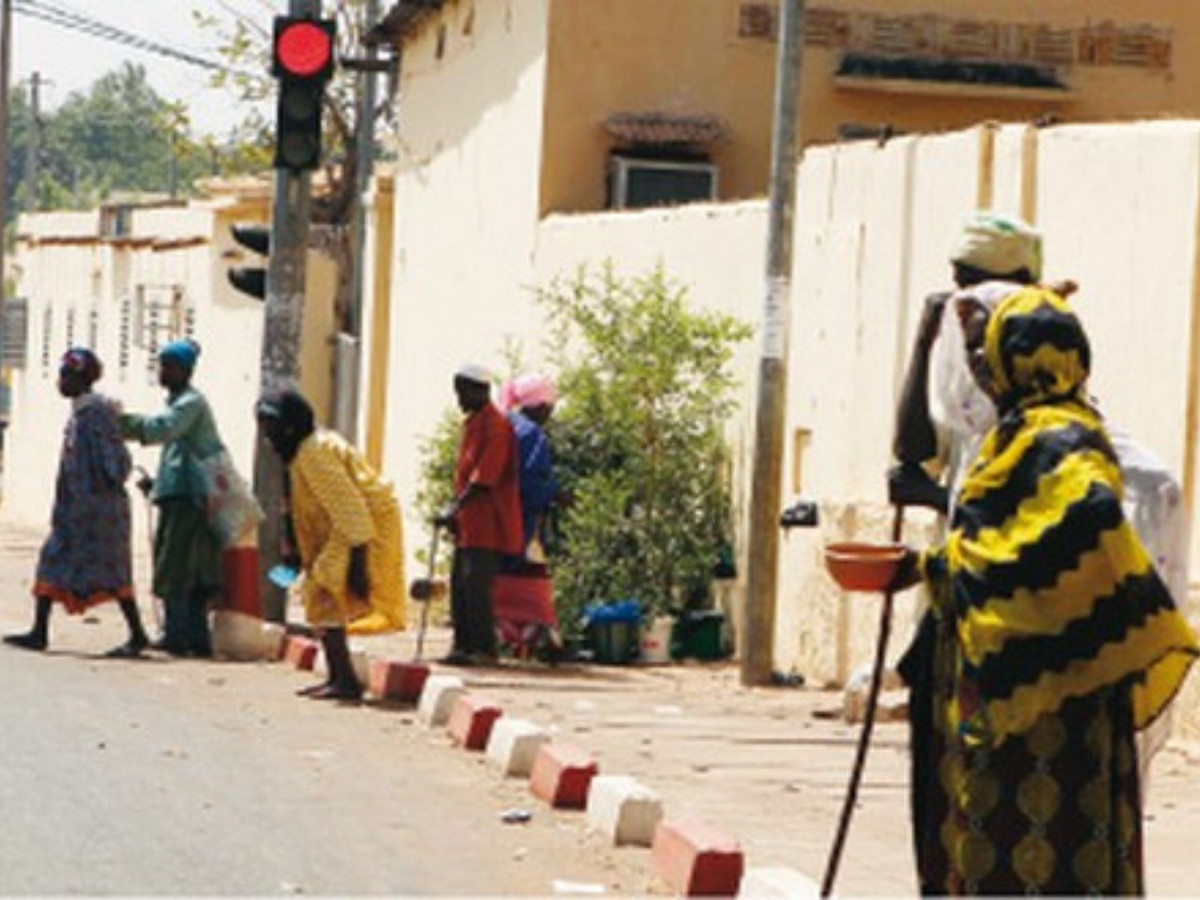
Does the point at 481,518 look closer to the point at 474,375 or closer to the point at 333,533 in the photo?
the point at 474,375

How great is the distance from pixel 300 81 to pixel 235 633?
320cm

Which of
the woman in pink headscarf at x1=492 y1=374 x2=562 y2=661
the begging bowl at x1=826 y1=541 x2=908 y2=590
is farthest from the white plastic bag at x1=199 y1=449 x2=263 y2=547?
the begging bowl at x1=826 y1=541 x2=908 y2=590

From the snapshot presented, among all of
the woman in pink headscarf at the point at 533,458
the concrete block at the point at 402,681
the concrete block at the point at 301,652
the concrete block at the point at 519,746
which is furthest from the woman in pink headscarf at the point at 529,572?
the concrete block at the point at 519,746

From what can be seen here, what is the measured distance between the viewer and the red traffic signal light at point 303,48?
67.3 ft

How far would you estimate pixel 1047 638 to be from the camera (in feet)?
26.3

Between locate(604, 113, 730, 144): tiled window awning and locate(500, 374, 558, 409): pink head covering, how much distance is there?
610 cm

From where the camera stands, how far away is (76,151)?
491ft

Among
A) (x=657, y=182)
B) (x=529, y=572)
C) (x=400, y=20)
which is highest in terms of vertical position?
(x=400, y=20)

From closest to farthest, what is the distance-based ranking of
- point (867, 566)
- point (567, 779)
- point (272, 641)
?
point (867, 566) → point (567, 779) → point (272, 641)

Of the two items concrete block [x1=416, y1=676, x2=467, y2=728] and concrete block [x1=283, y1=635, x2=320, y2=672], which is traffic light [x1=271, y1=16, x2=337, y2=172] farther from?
concrete block [x1=416, y1=676, x2=467, y2=728]

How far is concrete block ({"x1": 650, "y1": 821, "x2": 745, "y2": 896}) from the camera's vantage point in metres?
10.8

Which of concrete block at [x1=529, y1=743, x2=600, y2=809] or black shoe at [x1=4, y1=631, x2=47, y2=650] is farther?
black shoe at [x1=4, y1=631, x2=47, y2=650]

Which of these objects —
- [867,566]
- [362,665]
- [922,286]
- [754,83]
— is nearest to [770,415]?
[922,286]

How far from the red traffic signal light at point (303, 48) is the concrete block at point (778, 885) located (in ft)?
35.0
